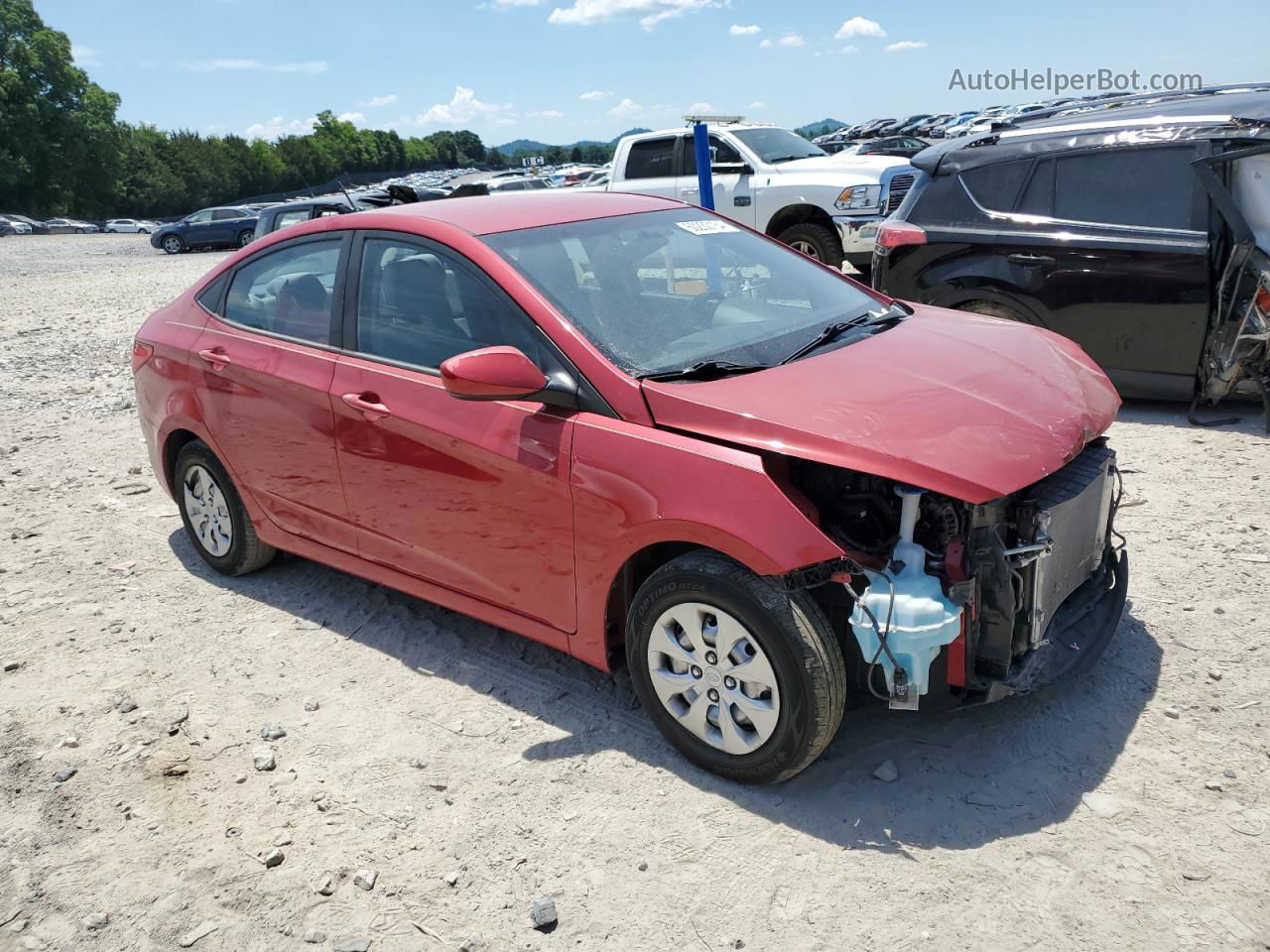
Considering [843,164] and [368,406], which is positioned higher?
[843,164]

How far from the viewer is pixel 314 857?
3.11 meters

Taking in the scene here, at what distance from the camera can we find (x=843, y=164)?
11734 millimetres

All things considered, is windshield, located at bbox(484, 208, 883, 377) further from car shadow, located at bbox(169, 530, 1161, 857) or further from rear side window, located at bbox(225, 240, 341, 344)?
car shadow, located at bbox(169, 530, 1161, 857)

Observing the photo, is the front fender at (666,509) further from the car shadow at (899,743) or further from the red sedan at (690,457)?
the car shadow at (899,743)

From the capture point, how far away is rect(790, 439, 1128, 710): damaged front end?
289cm

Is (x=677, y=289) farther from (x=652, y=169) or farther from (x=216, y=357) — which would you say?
(x=652, y=169)

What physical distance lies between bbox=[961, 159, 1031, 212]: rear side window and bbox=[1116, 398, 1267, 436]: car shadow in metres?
1.60

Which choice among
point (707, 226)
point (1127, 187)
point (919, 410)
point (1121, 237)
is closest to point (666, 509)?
point (919, 410)

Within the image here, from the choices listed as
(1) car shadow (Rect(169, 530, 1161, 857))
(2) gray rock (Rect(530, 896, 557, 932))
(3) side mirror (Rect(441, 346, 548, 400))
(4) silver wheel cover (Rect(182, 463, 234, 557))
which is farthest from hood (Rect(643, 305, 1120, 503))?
(4) silver wheel cover (Rect(182, 463, 234, 557))

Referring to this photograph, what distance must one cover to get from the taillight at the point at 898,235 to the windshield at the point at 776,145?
5330 mm

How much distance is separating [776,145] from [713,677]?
10.7 meters

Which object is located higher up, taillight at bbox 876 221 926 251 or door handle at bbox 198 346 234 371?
taillight at bbox 876 221 926 251

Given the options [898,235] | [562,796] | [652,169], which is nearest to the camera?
[562,796]

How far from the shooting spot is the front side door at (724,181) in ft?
39.4
